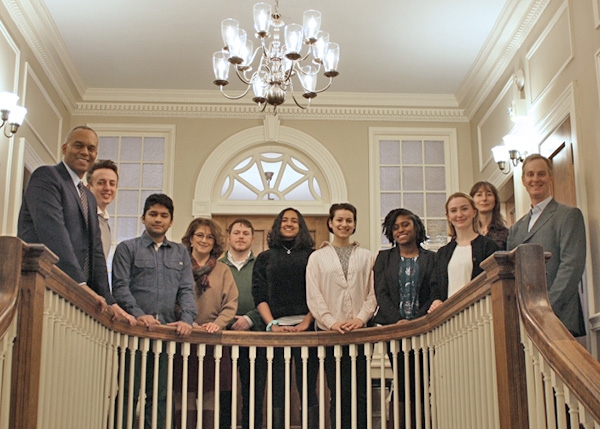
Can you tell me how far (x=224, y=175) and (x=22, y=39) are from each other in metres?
2.63

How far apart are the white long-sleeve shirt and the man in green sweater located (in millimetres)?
408

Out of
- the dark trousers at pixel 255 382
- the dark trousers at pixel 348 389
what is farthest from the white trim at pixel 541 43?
the dark trousers at pixel 255 382

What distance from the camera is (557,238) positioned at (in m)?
4.25

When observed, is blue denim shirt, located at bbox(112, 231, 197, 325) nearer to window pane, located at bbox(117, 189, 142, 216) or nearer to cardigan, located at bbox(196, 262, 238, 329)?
cardigan, located at bbox(196, 262, 238, 329)

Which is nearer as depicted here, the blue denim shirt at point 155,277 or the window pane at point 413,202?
the blue denim shirt at point 155,277

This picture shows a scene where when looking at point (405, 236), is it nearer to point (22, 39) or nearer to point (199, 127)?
point (22, 39)

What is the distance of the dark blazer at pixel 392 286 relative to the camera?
4.05 meters

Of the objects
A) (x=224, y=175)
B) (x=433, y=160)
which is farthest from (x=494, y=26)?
(x=224, y=175)

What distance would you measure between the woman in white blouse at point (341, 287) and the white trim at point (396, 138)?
3844 mm

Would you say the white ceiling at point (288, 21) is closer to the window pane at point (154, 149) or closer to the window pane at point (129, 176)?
the window pane at point (154, 149)

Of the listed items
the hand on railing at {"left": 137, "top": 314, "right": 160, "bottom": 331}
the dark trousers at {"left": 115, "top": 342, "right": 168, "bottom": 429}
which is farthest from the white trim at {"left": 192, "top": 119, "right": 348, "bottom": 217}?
the hand on railing at {"left": 137, "top": 314, "right": 160, "bottom": 331}

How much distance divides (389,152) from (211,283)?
4.54 m

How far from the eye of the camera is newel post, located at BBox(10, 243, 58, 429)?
8.14 ft

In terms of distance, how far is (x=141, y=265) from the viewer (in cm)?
390
